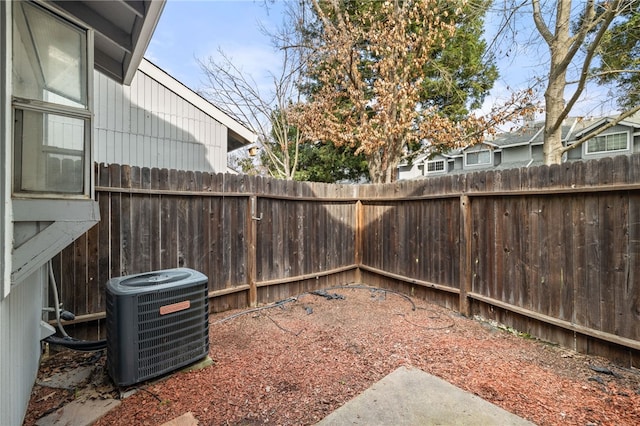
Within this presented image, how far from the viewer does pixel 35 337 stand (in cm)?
251

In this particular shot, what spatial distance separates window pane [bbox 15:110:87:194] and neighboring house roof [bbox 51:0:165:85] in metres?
0.93

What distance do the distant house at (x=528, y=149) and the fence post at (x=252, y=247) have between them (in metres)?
7.91

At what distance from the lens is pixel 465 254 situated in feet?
13.2

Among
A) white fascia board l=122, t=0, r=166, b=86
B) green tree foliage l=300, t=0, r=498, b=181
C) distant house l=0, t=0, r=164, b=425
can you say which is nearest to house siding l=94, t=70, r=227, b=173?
Answer: white fascia board l=122, t=0, r=166, b=86

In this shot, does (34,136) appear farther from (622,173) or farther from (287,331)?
(622,173)

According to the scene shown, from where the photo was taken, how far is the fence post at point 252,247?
4305 mm

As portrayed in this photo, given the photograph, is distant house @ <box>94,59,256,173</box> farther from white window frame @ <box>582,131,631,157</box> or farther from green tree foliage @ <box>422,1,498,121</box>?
white window frame @ <box>582,131,631,157</box>

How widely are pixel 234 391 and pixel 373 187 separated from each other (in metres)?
4.14

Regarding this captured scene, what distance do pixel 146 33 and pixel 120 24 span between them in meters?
0.44

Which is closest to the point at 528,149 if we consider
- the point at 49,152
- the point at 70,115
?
the point at 70,115

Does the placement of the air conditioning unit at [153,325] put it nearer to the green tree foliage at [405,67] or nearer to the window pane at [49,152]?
the window pane at [49,152]

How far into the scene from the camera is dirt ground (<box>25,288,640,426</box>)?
2.10m

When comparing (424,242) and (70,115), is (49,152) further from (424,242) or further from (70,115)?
(424,242)

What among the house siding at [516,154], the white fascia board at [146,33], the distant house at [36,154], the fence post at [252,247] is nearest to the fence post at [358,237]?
the fence post at [252,247]
